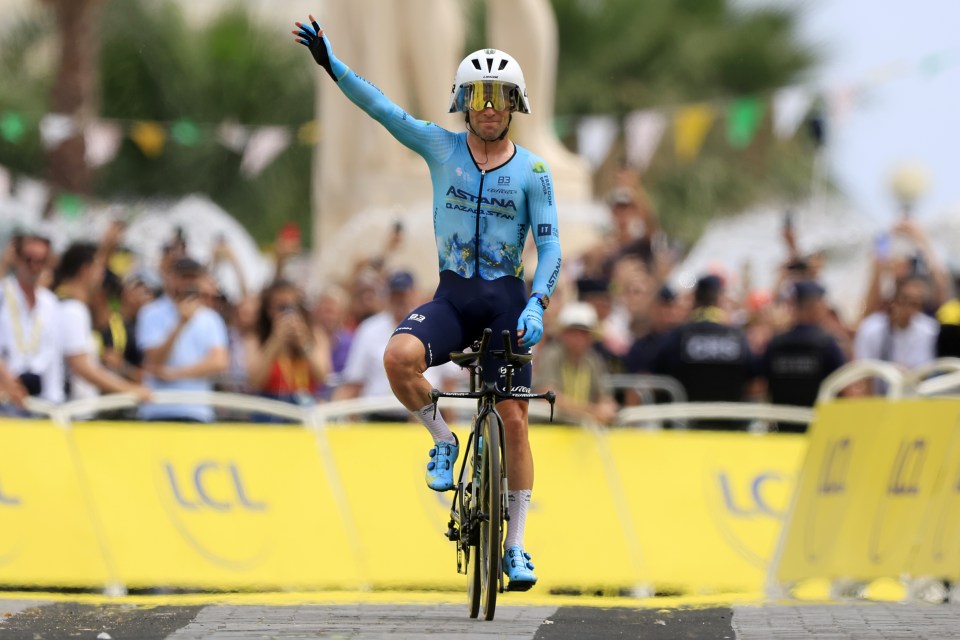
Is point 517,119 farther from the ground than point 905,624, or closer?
farther from the ground

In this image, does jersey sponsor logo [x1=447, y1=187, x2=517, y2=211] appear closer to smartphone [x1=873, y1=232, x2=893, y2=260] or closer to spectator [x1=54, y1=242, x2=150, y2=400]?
spectator [x1=54, y1=242, x2=150, y2=400]

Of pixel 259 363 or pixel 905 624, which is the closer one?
pixel 905 624

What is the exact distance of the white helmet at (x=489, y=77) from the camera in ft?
31.0

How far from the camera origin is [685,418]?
534 inches

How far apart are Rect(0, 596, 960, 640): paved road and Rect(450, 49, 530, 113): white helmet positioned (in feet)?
7.95

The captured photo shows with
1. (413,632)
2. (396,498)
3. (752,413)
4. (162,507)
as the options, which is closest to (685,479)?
(752,413)

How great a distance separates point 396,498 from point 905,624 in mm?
4028

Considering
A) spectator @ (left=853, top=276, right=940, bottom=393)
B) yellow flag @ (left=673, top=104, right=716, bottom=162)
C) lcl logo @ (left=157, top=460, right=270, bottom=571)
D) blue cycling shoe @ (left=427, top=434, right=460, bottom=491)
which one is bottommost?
lcl logo @ (left=157, top=460, right=270, bottom=571)

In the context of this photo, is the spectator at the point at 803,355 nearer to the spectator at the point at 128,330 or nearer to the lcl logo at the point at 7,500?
the spectator at the point at 128,330

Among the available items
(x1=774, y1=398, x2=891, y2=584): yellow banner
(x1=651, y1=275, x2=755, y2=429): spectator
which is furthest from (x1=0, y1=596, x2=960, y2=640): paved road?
(x1=651, y1=275, x2=755, y2=429): spectator

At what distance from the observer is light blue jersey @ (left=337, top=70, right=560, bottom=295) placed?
31.6 ft

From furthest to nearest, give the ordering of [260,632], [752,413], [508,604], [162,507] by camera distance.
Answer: [752,413]
[162,507]
[508,604]
[260,632]

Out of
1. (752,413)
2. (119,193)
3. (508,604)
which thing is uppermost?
(119,193)

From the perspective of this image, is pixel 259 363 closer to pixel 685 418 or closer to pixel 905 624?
pixel 685 418
